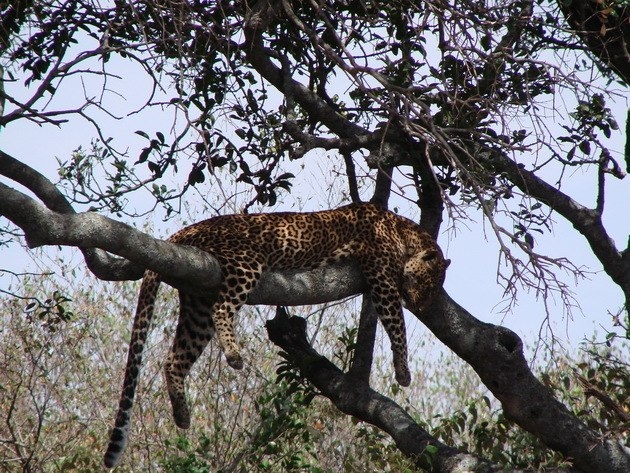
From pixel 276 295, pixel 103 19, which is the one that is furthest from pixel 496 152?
pixel 103 19

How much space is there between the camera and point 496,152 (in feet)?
22.1

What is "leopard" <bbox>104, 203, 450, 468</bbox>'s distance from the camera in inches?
249

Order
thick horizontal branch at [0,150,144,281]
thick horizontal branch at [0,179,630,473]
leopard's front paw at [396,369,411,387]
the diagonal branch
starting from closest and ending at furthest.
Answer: thick horizontal branch at [0,150,144,281] → thick horizontal branch at [0,179,630,473] → leopard's front paw at [396,369,411,387] → the diagonal branch

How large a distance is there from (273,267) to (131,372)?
122cm

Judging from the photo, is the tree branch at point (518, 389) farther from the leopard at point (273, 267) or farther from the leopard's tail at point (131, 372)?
the leopard's tail at point (131, 372)

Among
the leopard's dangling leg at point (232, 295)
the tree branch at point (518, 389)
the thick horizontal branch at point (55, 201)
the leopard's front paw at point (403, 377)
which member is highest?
the thick horizontal branch at point (55, 201)

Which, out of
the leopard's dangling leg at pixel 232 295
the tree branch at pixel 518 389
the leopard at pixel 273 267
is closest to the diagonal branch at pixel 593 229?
the leopard at pixel 273 267

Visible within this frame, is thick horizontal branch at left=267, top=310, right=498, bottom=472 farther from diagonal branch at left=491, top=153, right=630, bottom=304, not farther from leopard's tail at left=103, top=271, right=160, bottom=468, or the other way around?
diagonal branch at left=491, top=153, right=630, bottom=304

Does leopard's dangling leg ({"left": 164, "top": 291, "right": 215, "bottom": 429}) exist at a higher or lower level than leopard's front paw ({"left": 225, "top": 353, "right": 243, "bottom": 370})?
higher

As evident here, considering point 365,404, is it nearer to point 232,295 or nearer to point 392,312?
point 392,312

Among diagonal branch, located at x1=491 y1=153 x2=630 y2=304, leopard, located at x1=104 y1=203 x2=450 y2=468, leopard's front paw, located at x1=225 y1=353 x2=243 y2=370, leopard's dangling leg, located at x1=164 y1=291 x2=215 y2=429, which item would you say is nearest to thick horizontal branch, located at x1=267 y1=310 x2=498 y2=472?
leopard, located at x1=104 y1=203 x2=450 y2=468

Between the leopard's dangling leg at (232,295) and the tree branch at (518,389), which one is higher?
the leopard's dangling leg at (232,295)

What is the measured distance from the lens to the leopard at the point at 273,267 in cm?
632

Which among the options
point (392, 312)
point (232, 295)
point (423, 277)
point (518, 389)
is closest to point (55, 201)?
point (232, 295)
